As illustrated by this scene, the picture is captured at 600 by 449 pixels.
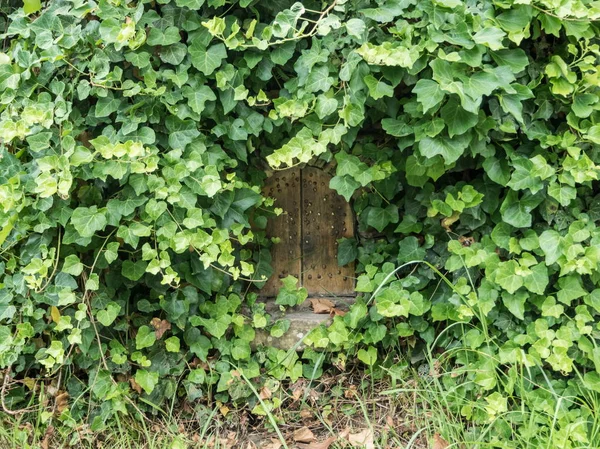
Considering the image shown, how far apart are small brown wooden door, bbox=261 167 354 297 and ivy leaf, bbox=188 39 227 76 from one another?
73cm

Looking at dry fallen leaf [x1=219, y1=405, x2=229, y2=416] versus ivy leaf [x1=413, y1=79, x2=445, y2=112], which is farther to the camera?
dry fallen leaf [x1=219, y1=405, x2=229, y2=416]

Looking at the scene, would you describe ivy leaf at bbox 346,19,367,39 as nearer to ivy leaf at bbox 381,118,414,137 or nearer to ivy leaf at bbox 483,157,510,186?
ivy leaf at bbox 381,118,414,137

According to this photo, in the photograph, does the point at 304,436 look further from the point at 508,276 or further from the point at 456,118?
the point at 456,118

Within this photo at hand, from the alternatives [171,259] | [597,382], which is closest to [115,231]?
[171,259]

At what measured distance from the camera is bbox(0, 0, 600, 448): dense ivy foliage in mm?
2289

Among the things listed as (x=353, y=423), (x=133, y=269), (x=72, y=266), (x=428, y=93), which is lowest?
(x=353, y=423)

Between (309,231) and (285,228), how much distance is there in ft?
0.37

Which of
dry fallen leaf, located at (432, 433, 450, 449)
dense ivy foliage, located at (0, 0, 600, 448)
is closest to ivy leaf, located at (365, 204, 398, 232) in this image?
dense ivy foliage, located at (0, 0, 600, 448)

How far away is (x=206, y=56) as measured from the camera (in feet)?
7.99

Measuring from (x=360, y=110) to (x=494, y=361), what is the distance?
3.53 feet

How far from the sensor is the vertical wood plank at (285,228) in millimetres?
3035

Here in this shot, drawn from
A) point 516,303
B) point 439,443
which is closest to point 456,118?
point 516,303

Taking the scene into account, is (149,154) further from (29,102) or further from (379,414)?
(379,414)

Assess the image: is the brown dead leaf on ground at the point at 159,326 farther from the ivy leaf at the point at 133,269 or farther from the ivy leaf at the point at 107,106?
the ivy leaf at the point at 107,106
